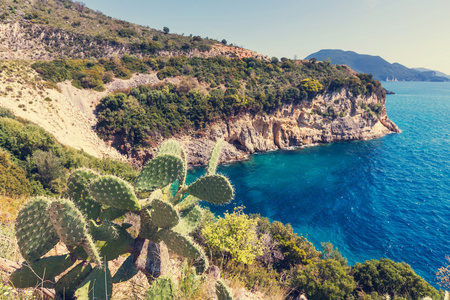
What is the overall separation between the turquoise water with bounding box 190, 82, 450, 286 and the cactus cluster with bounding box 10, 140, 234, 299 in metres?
15.6

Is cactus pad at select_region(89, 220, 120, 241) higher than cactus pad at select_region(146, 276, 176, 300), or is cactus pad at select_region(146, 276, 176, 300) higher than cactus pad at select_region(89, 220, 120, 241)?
cactus pad at select_region(89, 220, 120, 241)

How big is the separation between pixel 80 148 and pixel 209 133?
50.4ft

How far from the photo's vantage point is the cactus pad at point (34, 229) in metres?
2.62

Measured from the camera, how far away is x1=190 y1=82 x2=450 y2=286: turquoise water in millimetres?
15852

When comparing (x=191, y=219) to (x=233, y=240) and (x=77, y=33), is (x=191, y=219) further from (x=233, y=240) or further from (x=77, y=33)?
(x=77, y=33)

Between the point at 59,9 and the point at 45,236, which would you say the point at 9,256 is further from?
the point at 59,9

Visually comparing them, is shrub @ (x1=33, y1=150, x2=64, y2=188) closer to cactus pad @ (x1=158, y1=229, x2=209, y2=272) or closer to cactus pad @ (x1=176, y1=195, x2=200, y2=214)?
cactus pad @ (x1=176, y1=195, x2=200, y2=214)

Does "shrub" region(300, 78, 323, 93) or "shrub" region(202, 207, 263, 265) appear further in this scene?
"shrub" region(300, 78, 323, 93)

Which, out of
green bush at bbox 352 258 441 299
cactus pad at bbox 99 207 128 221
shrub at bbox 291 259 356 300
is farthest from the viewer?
green bush at bbox 352 258 441 299

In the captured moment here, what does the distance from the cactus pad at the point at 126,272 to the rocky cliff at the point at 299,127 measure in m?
24.7

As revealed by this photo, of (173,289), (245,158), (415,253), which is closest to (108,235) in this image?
(173,289)

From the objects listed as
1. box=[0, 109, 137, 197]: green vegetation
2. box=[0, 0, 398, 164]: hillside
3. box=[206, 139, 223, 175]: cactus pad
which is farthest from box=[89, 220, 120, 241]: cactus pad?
box=[0, 0, 398, 164]: hillside

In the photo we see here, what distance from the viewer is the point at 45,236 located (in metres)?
2.75

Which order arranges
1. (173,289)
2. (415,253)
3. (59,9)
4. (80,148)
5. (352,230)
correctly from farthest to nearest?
(59,9), (80,148), (352,230), (415,253), (173,289)
